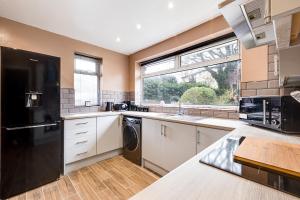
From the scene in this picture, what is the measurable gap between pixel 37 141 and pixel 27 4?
1.78 metres

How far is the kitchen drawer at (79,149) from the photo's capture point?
7.46 feet

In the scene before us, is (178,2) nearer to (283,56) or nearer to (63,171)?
(283,56)

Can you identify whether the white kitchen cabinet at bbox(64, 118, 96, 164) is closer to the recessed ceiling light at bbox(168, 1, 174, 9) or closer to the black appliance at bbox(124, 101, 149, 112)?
the black appliance at bbox(124, 101, 149, 112)

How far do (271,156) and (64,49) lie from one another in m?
3.22

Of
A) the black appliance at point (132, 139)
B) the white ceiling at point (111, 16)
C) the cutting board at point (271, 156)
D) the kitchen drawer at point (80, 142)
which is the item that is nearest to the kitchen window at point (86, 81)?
the white ceiling at point (111, 16)

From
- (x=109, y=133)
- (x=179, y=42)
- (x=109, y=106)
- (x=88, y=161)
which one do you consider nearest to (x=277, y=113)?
(x=179, y=42)

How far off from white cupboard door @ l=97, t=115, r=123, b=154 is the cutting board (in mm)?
2368

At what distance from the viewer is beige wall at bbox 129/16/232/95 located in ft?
6.94

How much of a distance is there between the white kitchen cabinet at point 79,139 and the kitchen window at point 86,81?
2.29ft

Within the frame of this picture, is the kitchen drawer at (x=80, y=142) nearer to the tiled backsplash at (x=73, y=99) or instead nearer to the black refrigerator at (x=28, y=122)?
the black refrigerator at (x=28, y=122)

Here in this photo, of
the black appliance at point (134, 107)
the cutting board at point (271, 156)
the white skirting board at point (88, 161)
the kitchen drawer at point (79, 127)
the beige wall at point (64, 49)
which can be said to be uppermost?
the beige wall at point (64, 49)

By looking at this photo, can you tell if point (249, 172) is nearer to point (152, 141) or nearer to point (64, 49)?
point (152, 141)

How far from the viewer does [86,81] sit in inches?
124

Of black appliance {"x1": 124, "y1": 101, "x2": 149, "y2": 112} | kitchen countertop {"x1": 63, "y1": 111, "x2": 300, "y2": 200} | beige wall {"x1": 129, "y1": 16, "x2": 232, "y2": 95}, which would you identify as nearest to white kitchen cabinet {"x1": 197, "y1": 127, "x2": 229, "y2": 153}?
kitchen countertop {"x1": 63, "y1": 111, "x2": 300, "y2": 200}
